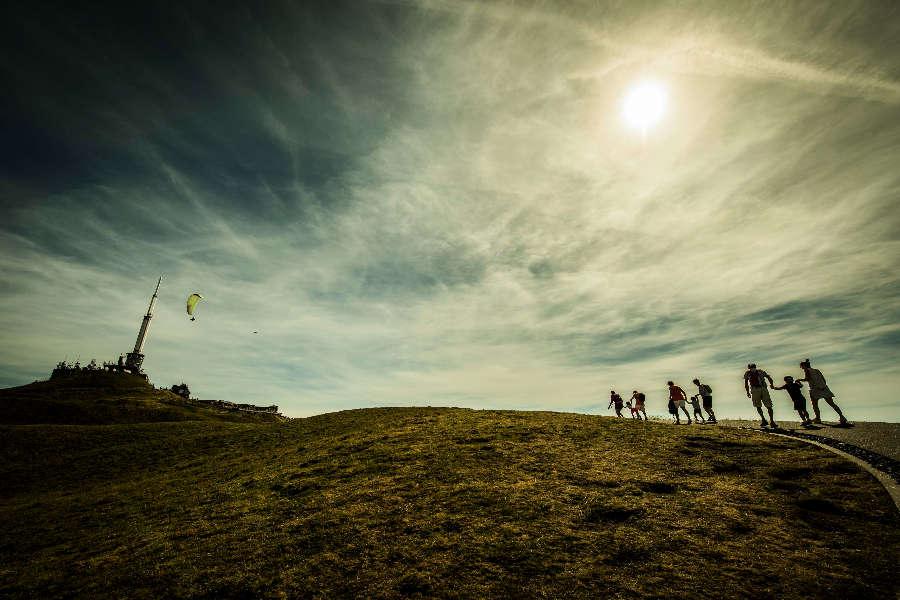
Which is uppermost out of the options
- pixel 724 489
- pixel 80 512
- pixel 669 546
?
pixel 724 489

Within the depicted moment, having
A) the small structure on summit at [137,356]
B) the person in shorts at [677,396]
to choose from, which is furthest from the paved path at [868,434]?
the small structure on summit at [137,356]

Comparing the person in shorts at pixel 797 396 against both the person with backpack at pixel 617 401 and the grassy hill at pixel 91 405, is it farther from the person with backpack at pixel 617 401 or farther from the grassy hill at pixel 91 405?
the grassy hill at pixel 91 405

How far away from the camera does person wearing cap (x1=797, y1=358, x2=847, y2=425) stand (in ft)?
52.0

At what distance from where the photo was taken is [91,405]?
158 feet

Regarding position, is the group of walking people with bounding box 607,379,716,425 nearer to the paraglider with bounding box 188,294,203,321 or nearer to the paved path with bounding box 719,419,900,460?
the paved path with bounding box 719,419,900,460

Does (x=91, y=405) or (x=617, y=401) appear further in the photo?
(x=91, y=405)

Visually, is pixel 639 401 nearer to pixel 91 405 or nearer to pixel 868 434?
pixel 868 434

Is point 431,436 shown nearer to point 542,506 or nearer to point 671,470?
Answer: point 542,506

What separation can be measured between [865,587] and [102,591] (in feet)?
51.9

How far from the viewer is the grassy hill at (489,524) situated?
745cm

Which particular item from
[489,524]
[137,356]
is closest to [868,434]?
[489,524]

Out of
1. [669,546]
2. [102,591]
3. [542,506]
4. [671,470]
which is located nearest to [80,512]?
[102,591]

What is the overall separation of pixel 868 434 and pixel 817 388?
3.16 metres

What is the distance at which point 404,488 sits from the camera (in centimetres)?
1246
